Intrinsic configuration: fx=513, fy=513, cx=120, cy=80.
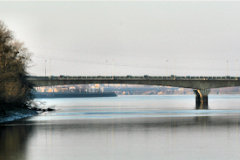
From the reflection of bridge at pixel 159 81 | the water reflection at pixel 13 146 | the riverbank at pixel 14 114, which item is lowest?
the riverbank at pixel 14 114

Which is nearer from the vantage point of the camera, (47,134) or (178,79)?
(47,134)

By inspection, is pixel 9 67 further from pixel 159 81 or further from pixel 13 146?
pixel 159 81

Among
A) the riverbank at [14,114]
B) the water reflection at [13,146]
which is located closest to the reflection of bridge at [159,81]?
the riverbank at [14,114]

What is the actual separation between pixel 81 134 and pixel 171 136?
23.2 feet

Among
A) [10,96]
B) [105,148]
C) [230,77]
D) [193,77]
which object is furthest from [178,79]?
[105,148]

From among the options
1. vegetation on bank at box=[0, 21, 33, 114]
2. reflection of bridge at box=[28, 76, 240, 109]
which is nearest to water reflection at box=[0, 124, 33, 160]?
vegetation on bank at box=[0, 21, 33, 114]

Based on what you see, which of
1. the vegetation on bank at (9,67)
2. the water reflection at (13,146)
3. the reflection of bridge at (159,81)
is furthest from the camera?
the reflection of bridge at (159,81)

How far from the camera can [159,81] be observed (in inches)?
5974

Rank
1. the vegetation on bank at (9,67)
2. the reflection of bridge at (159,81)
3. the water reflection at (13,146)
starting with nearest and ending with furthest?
1. the water reflection at (13,146)
2. the vegetation on bank at (9,67)
3. the reflection of bridge at (159,81)

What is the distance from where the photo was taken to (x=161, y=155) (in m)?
25.6

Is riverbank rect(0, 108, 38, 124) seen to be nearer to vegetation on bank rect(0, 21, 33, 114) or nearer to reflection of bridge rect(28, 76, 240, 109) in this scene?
vegetation on bank rect(0, 21, 33, 114)

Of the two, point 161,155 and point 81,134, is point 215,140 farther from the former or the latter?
point 81,134

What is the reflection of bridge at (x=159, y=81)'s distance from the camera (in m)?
146

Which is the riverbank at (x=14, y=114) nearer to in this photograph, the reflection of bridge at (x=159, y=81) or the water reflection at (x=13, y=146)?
the water reflection at (x=13, y=146)
